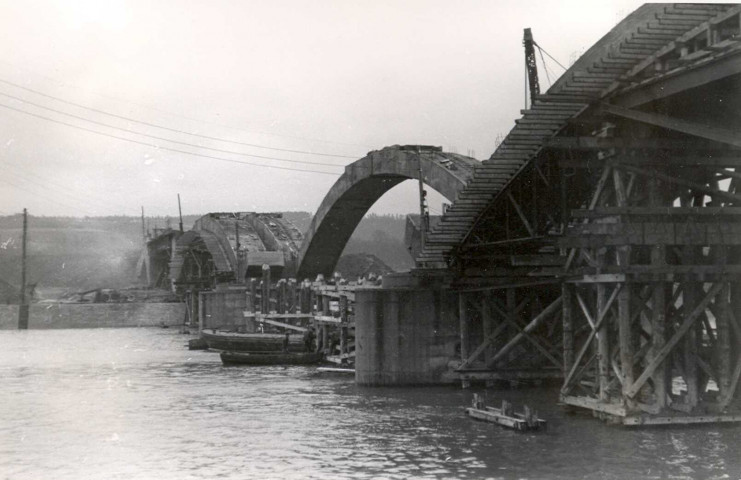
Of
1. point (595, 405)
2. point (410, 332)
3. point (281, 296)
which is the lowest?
point (595, 405)

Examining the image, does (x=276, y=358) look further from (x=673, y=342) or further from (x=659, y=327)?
(x=673, y=342)

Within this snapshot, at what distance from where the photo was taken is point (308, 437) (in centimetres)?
2272

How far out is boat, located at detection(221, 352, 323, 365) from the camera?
149ft

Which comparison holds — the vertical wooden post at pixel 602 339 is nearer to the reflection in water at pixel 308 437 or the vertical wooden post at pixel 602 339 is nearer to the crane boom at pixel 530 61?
the reflection in water at pixel 308 437

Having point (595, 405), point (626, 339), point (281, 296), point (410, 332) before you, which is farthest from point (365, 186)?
point (626, 339)

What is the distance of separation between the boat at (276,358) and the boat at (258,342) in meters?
1.30

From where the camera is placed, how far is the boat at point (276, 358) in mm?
45469

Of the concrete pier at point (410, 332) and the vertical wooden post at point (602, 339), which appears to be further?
the concrete pier at point (410, 332)

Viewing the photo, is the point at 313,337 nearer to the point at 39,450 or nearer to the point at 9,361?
the point at 9,361

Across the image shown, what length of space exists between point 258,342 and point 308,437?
87.7ft

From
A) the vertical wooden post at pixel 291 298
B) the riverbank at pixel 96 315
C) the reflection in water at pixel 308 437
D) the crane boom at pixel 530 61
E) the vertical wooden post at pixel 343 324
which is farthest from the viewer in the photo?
the riverbank at pixel 96 315

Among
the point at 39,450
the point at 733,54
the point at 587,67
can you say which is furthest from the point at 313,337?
the point at 733,54

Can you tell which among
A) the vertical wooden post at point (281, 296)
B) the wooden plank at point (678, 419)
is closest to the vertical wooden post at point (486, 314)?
the wooden plank at point (678, 419)

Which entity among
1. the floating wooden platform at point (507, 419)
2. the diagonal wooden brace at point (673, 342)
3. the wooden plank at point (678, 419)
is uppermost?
the diagonal wooden brace at point (673, 342)
